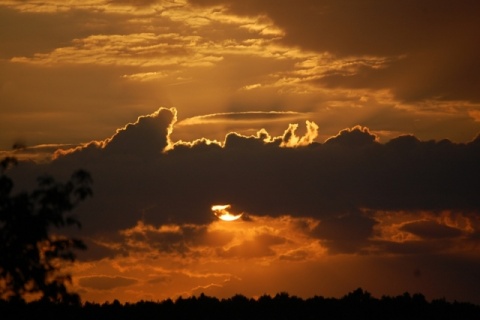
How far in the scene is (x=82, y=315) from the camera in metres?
46.1

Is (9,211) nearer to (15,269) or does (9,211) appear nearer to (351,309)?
(15,269)

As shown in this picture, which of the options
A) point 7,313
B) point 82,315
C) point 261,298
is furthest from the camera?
point 261,298

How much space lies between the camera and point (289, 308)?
51031 millimetres

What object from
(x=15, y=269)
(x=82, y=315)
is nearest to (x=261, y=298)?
(x=82, y=315)

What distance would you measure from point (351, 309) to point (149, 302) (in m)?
11.0

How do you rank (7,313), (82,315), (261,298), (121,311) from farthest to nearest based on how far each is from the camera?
1. (261,298)
2. (121,311)
3. (82,315)
4. (7,313)

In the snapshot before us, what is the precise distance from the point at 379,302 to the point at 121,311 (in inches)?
558

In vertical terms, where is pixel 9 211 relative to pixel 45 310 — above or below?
above

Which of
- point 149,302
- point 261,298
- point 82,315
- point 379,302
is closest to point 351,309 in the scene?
point 379,302

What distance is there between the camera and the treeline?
161 ft

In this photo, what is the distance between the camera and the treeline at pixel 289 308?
49125 mm

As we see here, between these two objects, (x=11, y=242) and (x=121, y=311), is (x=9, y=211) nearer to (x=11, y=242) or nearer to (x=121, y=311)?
(x=11, y=242)

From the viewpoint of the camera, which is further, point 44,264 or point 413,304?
point 413,304

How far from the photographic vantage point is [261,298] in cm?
5231
